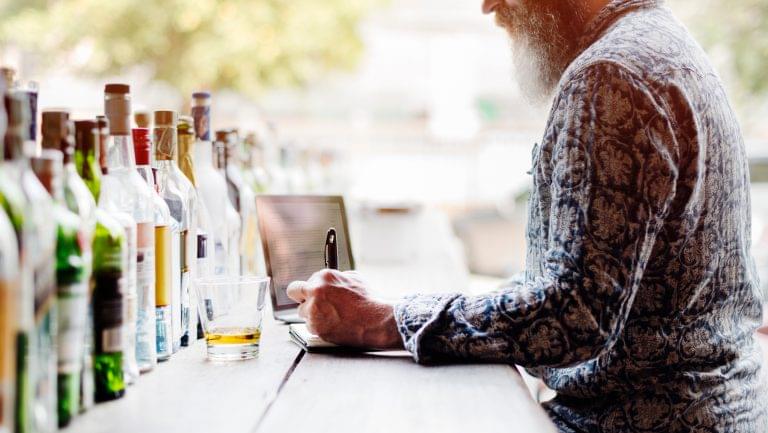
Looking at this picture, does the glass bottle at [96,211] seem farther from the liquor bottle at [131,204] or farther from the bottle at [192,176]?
the bottle at [192,176]

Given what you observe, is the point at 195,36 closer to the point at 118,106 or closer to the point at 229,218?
the point at 229,218

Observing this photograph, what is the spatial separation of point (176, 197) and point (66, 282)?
1.46 feet

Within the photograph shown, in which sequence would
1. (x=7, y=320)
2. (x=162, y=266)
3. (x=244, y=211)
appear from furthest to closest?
(x=244, y=211), (x=162, y=266), (x=7, y=320)

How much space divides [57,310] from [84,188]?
171 millimetres

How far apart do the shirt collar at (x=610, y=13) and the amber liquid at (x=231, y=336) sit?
2.34ft

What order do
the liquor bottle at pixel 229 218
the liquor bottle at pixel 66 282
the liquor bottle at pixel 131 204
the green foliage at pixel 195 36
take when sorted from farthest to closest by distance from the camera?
the green foliage at pixel 195 36 → the liquor bottle at pixel 229 218 → the liquor bottle at pixel 131 204 → the liquor bottle at pixel 66 282

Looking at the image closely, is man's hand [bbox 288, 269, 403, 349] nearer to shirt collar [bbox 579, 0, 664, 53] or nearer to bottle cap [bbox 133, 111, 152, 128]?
bottle cap [bbox 133, 111, 152, 128]

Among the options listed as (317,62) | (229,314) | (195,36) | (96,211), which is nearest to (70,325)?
(96,211)

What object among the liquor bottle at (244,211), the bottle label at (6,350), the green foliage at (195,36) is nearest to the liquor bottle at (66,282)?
the bottle label at (6,350)

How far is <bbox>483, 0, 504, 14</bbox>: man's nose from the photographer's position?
156 cm

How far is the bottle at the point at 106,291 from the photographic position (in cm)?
96

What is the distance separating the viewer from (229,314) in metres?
1.27

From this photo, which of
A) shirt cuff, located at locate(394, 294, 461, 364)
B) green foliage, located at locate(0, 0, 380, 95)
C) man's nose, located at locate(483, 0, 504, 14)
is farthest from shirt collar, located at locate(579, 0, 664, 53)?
green foliage, located at locate(0, 0, 380, 95)

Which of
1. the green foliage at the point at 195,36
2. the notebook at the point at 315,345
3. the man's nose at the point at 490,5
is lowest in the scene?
the notebook at the point at 315,345
